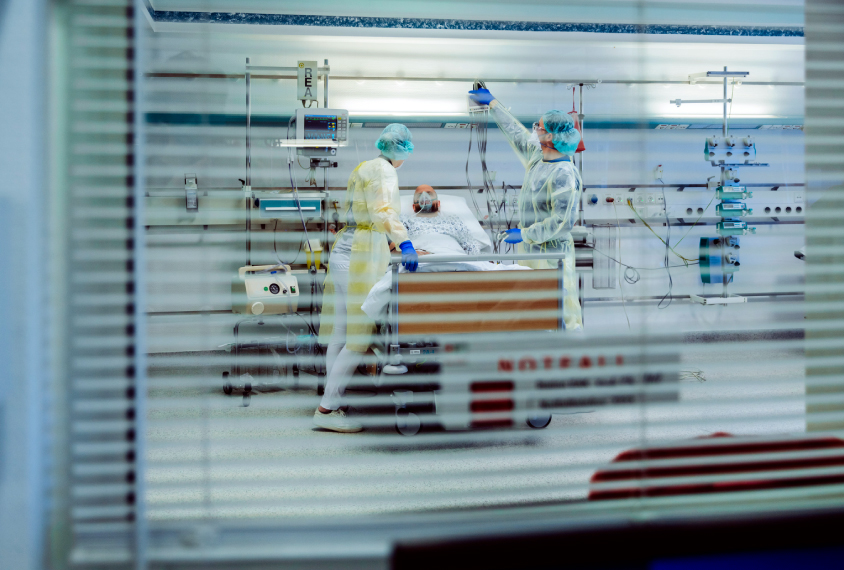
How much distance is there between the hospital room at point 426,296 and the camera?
1346mm

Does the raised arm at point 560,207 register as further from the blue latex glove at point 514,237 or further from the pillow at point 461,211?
the pillow at point 461,211

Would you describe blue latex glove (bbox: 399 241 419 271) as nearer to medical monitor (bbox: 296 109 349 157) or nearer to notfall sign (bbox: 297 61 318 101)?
medical monitor (bbox: 296 109 349 157)

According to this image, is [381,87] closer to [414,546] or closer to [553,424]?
[553,424]

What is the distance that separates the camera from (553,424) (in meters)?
3.43

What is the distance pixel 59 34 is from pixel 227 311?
11.9 ft

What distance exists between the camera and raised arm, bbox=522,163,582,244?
3.16 meters

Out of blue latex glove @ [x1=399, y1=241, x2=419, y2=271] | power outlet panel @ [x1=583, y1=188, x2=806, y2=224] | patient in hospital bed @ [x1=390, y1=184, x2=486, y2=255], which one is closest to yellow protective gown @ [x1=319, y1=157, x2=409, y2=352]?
blue latex glove @ [x1=399, y1=241, x2=419, y2=271]

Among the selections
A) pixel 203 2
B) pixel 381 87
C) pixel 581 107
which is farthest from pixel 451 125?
pixel 203 2

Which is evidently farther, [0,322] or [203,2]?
[203,2]

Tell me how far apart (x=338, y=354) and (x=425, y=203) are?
5.03 ft

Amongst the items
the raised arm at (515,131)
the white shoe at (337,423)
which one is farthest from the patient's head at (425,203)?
the white shoe at (337,423)

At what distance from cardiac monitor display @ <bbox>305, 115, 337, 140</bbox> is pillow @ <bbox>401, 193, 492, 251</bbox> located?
36.6 inches

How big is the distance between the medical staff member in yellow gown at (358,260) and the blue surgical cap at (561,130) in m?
0.81

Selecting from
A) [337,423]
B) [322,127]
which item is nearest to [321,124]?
[322,127]
